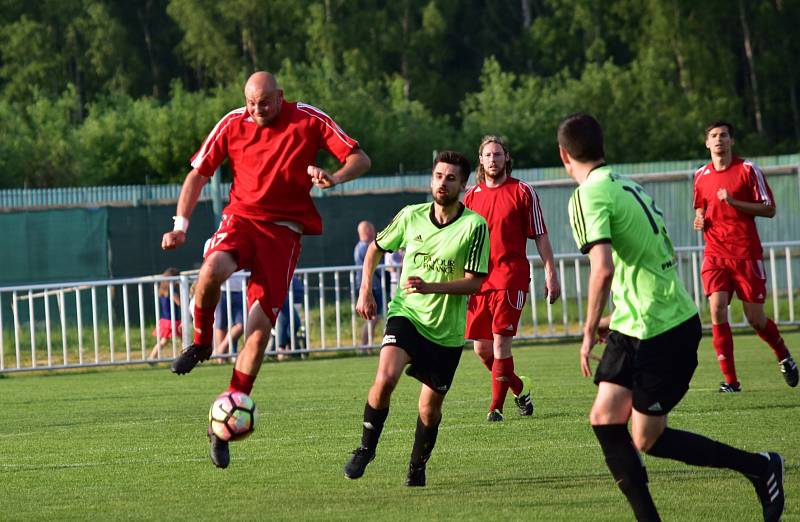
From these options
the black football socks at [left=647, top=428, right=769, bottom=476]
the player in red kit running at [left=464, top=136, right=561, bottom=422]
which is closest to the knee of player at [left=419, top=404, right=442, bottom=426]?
the black football socks at [left=647, top=428, right=769, bottom=476]

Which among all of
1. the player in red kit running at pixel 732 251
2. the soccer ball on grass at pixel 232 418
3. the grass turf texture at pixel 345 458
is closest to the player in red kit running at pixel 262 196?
the soccer ball on grass at pixel 232 418

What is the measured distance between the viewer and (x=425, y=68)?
6662cm

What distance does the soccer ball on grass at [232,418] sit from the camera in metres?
7.98

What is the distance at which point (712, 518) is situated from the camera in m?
6.90

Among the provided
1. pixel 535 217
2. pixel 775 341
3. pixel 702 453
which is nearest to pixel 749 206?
pixel 775 341

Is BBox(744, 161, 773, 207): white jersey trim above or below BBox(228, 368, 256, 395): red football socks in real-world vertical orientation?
above

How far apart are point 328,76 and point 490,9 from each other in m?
19.1

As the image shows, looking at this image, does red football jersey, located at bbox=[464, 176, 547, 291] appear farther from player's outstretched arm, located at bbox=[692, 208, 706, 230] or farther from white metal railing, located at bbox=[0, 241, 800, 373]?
white metal railing, located at bbox=[0, 241, 800, 373]

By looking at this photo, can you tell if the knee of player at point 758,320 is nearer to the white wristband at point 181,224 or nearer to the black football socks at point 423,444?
the black football socks at point 423,444

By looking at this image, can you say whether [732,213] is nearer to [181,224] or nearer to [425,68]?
[181,224]

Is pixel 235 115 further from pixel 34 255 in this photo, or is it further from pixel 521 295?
pixel 34 255

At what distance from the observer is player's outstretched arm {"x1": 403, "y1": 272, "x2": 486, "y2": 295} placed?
7914mm

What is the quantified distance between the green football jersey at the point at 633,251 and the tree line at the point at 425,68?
41.6 metres

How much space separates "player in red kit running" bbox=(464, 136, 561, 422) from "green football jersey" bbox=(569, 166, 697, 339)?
4598mm
